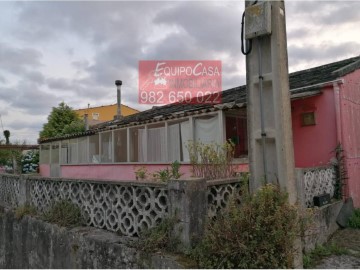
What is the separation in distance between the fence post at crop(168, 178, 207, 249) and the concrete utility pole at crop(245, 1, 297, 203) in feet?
2.72

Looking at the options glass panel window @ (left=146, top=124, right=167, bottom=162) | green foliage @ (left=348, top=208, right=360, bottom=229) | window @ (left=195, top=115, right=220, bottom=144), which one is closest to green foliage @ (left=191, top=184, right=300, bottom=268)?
green foliage @ (left=348, top=208, right=360, bottom=229)

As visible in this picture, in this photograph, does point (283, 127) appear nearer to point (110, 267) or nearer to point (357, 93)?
point (110, 267)

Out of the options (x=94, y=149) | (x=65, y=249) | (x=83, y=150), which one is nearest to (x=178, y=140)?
(x=65, y=249)

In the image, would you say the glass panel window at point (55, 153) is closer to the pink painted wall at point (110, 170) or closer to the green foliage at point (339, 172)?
the pink painted wall at point (110, 170)

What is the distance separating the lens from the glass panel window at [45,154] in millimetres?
19922

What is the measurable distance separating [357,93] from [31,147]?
2493 centimetres

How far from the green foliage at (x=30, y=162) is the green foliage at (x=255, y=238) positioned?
79.9 feet

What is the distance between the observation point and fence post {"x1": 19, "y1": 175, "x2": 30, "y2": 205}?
6.59 m

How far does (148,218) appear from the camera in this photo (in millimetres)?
3932

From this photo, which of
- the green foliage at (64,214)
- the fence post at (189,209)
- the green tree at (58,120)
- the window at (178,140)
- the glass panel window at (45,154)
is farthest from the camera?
the green tree at (58,120)

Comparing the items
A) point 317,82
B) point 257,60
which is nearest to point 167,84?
point 317,82

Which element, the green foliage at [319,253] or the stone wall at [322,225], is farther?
the stone wall at [322,225]

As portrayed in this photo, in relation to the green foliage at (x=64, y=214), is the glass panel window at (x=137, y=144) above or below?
above

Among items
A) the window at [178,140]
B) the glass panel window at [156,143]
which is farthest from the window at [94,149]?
the window at [178,140]
